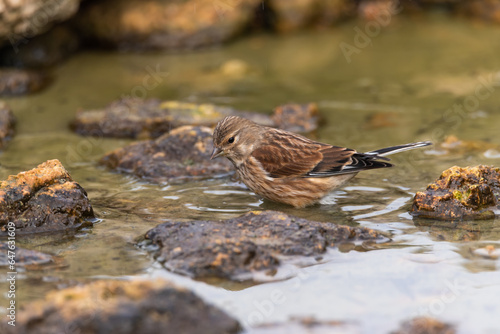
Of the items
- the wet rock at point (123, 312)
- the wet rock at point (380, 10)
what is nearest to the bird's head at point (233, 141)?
the wet rock at point (123, 312)

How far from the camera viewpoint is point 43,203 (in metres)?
5.04

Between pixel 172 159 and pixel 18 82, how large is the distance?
10.7 feet

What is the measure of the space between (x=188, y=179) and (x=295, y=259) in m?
2.26

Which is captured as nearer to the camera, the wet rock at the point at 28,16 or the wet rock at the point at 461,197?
the wet rock at the point at 461,197

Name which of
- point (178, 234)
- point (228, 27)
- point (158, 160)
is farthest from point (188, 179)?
point (228, 27)

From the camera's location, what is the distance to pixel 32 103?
8.38 metres

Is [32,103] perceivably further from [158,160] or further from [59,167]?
[59,167]

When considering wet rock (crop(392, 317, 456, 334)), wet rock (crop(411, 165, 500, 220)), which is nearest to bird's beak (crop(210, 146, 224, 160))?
wet rock (crop(411, 165, 500, 220))

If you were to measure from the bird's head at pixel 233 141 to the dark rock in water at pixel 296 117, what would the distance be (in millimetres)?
1411

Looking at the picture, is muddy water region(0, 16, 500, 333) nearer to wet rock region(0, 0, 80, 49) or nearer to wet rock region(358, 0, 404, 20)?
wet rock region(358, 0, 404, 20)

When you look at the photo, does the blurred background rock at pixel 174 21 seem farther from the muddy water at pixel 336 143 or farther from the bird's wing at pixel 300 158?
the bird's wing at pixel 300 158

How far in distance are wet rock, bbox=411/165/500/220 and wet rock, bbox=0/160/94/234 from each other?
9.34 feet

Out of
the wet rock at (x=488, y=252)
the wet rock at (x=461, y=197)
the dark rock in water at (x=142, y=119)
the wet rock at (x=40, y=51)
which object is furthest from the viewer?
the wet rock at (x=40, y=51)

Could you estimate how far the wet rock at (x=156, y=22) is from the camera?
9.92 m
